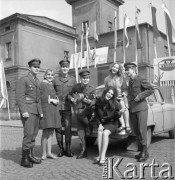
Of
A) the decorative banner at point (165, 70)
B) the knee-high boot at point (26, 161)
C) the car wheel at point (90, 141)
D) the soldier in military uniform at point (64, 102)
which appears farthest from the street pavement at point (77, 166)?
the decorative banner at point (165, 70)

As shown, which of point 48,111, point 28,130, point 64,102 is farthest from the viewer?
point 64,102

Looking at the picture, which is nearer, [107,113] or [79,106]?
[107,113]

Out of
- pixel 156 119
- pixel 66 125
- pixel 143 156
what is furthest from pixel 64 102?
pixel 156 119

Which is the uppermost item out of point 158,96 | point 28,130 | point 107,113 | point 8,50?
point 8,50

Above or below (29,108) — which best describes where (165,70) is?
above

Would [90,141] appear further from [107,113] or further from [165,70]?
[165,70]

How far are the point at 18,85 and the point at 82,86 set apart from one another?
4.63 feet

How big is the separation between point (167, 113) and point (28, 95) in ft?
14.0

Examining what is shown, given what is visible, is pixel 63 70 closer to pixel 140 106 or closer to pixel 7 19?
pixel 140 106

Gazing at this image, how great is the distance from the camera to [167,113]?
7.89 m

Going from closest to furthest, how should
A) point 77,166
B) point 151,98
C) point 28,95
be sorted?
point 77,166, point 28,95, point 151,98

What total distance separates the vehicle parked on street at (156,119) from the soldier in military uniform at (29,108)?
4.33 ft

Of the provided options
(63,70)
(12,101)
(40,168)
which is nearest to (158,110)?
(63,70)

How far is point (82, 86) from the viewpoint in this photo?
6.07 metres
